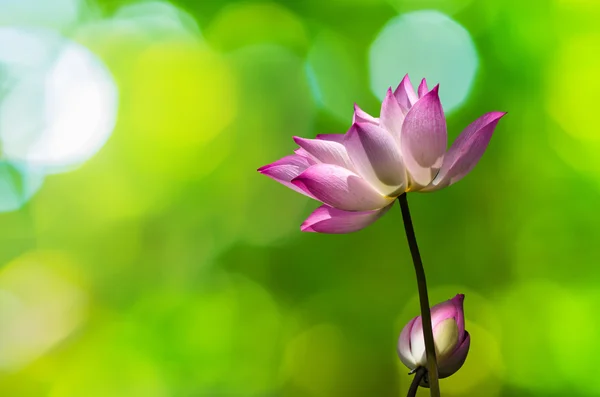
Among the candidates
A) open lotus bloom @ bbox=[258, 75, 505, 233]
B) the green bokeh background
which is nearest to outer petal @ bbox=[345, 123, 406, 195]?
open lotus bloom @ bbox=[258, 75, 505, 233]

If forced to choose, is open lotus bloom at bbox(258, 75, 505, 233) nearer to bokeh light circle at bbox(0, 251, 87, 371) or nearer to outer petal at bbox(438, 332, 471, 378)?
outer petal at bbox(438, 332, 471, 378)

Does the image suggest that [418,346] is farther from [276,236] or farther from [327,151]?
[276,236]

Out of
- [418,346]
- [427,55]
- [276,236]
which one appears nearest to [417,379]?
[418,346]

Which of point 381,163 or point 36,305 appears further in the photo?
point 36,305

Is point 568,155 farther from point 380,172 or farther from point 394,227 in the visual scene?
point 380,172

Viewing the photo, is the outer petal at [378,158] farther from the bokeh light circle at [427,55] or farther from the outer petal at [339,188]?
the bokeh light circle at [427,55]
